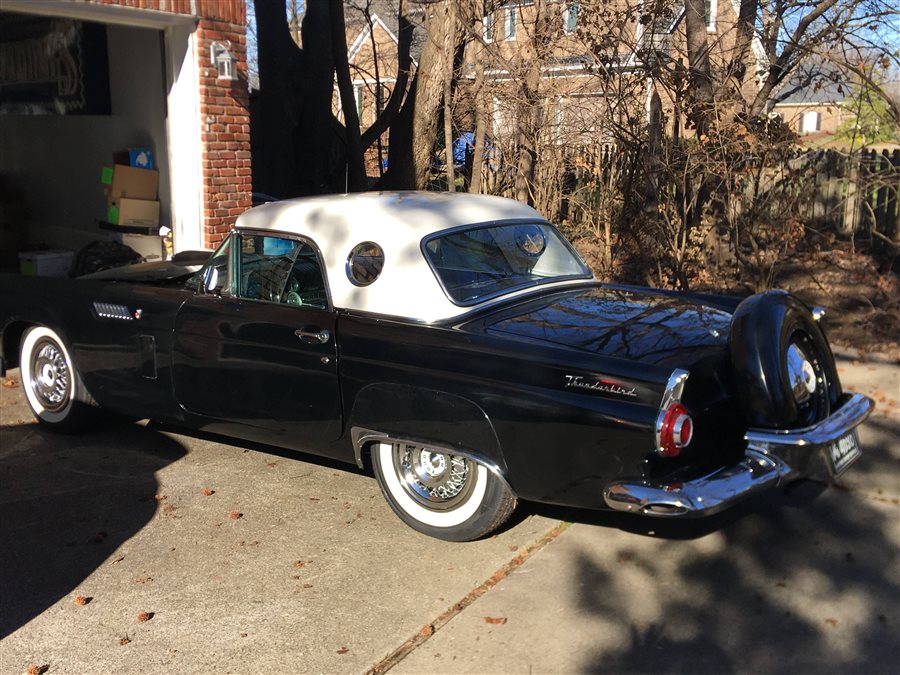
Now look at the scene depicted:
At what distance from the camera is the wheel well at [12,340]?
21.0 ft

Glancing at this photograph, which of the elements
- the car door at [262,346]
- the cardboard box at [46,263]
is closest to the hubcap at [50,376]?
the car door at [262,346]

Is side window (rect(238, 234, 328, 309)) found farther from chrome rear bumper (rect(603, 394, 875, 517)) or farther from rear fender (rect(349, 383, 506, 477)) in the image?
chrome rear bumper (rect(603, 394, 875, 517))

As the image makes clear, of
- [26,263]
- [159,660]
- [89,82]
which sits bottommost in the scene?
[159,660]

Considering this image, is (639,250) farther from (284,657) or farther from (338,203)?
(284,657)

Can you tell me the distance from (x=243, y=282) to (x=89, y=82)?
715cm

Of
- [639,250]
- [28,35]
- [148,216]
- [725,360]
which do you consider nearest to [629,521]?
[725,360]

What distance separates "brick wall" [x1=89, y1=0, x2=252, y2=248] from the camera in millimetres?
9148

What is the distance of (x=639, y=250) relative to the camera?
31.5 feet

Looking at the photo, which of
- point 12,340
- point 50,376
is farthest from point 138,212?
Answer: point 50,376

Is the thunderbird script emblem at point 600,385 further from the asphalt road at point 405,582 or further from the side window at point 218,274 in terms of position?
the side window at point 218,274

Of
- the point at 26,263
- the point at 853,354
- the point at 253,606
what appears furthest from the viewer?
the point at 26,263

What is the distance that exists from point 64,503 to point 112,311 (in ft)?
4.02

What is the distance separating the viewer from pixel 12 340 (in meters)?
6.49

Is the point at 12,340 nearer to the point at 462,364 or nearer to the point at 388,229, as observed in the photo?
the point at 388,229
